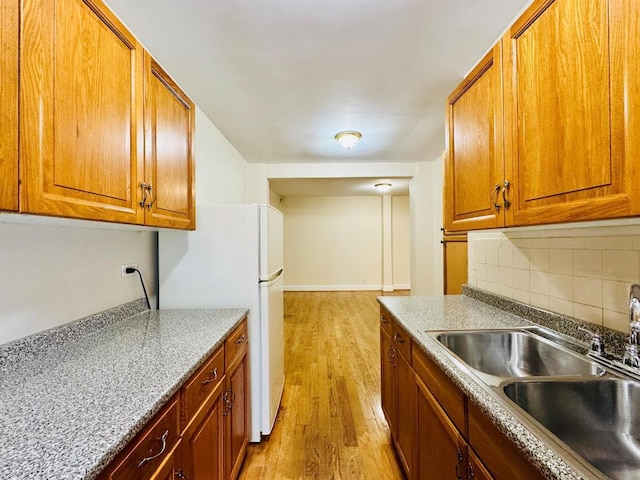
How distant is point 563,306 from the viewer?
1.46m

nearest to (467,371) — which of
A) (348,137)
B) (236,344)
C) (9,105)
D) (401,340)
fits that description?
(401,340)

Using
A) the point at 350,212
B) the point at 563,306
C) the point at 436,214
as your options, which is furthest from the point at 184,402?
the point at 350,212

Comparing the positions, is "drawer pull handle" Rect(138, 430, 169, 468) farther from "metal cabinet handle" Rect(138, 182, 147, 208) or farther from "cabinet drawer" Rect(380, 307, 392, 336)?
"cabinet drawer" Rect(380, 307, 392, 336)

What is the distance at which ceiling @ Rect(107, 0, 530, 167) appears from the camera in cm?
148

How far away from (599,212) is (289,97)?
81.8 inches

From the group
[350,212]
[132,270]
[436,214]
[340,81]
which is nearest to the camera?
[132,270]

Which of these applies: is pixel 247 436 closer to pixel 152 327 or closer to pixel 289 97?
pixel 152 327

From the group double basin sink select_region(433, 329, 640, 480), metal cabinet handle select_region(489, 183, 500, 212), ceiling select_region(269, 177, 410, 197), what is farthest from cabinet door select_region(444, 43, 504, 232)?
ceiling select_region(269, 177, 410, 197)

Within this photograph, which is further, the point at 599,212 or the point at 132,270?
the point at 132,270

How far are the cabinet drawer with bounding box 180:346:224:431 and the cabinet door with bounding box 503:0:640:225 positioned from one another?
1360 millimetres

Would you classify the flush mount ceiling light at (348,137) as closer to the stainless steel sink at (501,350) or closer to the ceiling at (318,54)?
the ceiling at (318,54)

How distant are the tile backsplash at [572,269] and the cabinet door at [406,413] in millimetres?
770

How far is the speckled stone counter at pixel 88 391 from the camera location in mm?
634

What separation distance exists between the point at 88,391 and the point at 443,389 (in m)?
1.15
